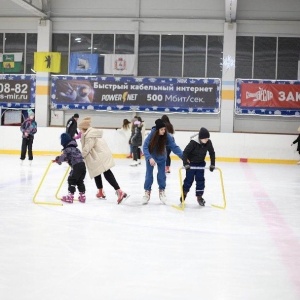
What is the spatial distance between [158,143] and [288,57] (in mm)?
14420

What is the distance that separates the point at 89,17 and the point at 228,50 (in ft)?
17.2

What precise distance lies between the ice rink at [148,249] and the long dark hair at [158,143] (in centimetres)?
75

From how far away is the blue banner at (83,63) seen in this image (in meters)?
21.8

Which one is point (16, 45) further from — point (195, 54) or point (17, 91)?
point (195, 54)

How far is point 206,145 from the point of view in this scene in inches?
308

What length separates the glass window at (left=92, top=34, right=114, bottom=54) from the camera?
71.6 feet

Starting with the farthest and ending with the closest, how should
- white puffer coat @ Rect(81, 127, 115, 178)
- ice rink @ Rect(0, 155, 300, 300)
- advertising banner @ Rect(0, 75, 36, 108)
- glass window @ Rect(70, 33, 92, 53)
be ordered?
advertising banner @ Rect(0, 75, 36, 108)
glass window @ Rect(70, 33, 92, 53)
white puffer coat @ Rect(81, 127, 115, 178)
ice rink @ Rect(0, 155, 300, 300)

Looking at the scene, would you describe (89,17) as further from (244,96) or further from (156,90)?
(244,96)

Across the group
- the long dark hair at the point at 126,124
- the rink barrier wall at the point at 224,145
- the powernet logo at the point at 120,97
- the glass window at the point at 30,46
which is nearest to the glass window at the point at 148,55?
the powernet logo at the point at 120,97

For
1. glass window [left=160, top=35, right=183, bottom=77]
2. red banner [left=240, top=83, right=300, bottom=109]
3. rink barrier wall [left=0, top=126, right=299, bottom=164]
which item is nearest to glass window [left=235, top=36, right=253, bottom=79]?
red banner [left=240, top=83, right=300, bottom=109]

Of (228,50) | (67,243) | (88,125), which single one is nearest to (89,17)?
(228,50)

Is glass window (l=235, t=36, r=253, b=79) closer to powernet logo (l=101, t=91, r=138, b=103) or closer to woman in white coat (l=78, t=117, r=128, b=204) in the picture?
powernet logo (l=101, t=91, r=138, b=103)

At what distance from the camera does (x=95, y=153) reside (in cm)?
798

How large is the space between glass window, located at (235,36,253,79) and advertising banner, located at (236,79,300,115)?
0.35 metres
